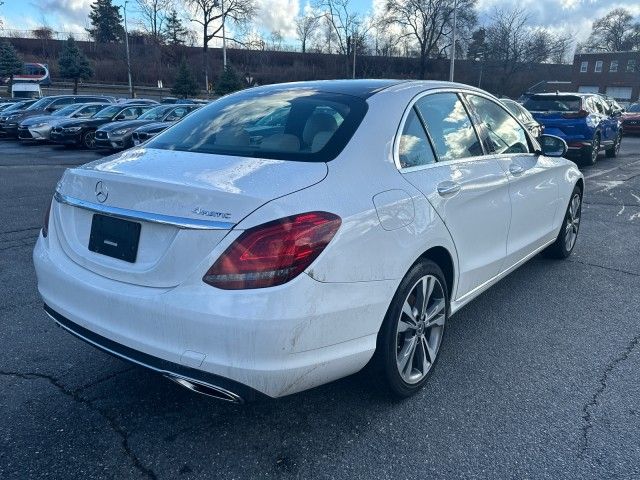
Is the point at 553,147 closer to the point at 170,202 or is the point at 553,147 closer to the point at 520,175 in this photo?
the point at 520,175

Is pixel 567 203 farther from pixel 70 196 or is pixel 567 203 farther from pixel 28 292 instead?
pixel 28 292

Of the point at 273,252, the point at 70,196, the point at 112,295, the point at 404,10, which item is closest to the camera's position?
the point at 273,252

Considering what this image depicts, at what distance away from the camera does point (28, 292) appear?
4.30 meters

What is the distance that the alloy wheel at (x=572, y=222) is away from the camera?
205 inches

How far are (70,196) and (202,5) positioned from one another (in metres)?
56.4

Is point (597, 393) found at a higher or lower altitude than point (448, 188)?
lower

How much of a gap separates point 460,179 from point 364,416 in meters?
1.44

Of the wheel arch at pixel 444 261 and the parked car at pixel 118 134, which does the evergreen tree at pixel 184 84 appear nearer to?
the parked car at pixel 118 134

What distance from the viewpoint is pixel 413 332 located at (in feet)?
9.23

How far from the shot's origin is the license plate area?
2.28 metres

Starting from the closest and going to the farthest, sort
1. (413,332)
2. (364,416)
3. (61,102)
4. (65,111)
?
(364,416) → (413,332) → (65,111) → (61,102)

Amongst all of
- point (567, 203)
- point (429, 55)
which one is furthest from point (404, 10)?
point (567, 203)

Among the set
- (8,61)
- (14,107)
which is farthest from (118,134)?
(8,61)

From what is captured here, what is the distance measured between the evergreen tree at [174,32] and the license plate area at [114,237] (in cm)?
7633
